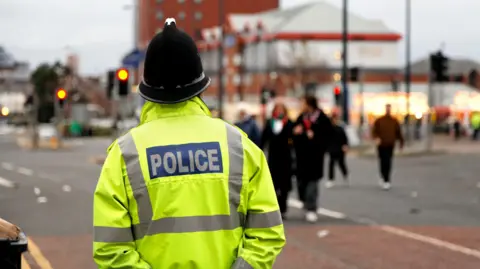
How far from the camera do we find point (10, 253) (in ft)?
16.1

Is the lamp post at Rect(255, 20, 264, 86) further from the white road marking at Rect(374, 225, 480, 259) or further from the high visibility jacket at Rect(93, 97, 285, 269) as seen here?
the high visibility jacket at Rect(93, 97, 285, 269)

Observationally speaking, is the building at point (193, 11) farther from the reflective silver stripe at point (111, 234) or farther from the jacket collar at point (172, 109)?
the reflective silver stripe at point (111, 234)

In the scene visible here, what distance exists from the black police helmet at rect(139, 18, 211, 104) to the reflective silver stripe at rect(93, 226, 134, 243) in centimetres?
51

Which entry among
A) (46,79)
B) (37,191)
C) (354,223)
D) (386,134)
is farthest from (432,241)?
(46,79)

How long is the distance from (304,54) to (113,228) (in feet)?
336

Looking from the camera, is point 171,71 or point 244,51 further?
point 244,51

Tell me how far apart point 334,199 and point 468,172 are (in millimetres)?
10132

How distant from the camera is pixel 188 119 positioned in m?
4.32

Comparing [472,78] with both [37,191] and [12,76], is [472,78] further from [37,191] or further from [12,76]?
[37,191]

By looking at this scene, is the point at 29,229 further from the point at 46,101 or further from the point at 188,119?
the point at 46,101

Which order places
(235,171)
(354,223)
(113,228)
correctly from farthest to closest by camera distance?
(354,223) < (235,171) < (113,228)

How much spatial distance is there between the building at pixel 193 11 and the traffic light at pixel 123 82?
11062 cm

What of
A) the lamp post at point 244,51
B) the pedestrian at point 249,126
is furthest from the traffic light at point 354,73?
the lamp post at point 244,51

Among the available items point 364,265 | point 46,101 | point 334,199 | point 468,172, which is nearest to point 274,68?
point 46,101
